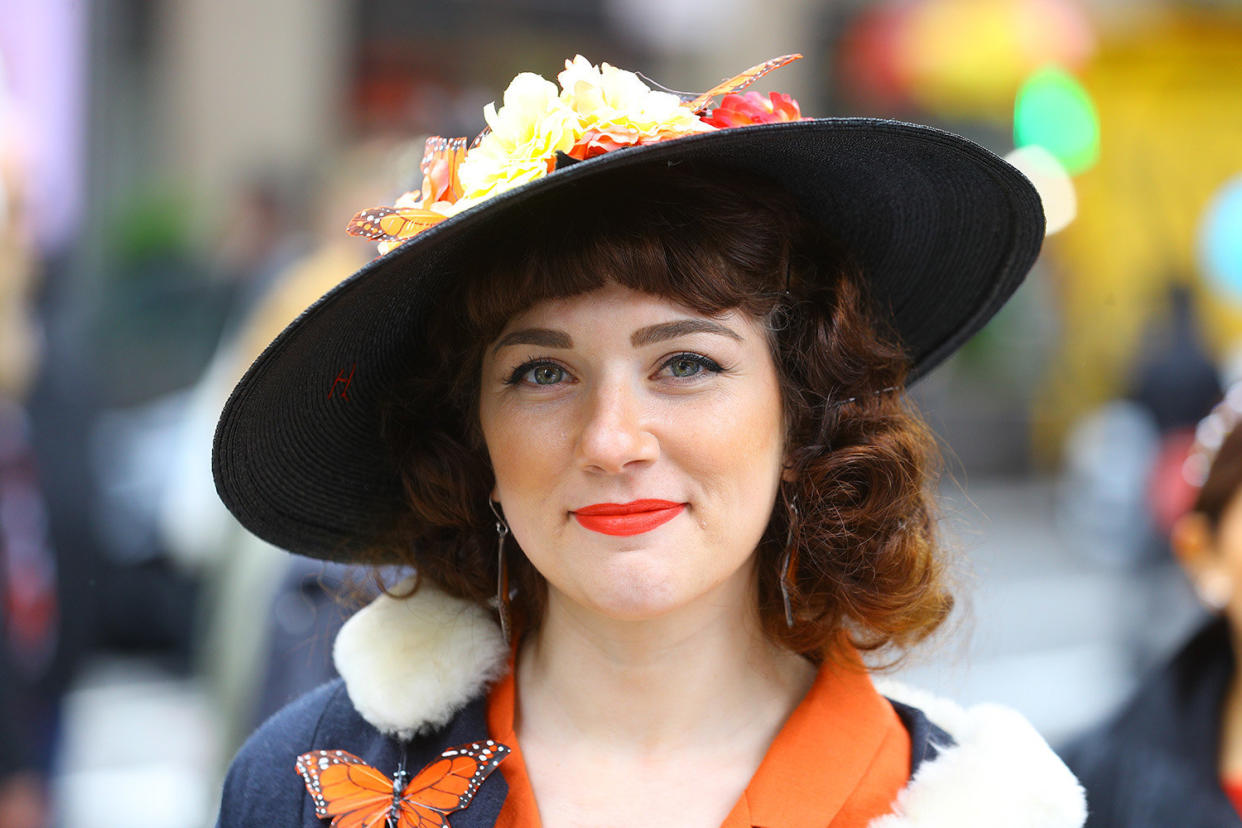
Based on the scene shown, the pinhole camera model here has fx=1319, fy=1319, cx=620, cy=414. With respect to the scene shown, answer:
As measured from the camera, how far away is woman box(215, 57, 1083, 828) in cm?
175

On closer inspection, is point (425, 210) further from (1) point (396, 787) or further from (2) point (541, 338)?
(1) point (396, 787)

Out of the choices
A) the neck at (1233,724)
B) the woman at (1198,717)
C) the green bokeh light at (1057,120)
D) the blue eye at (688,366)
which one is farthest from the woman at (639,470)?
the green bokeh light at (1057,120)

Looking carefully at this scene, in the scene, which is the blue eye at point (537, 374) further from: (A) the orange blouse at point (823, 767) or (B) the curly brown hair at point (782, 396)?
(A) the orange blouse at point (823, 767)

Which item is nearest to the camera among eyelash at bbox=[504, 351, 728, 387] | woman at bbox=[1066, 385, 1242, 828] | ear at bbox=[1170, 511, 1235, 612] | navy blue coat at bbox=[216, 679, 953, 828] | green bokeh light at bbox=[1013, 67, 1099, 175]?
eyelash at bbox=[504, 351, 728, 387]

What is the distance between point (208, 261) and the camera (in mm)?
7328

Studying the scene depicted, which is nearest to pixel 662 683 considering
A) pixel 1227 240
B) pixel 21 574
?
pixel 21 574

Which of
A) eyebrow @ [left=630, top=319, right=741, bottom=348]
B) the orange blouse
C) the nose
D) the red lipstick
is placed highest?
eyebrow @ [left=630, top=319, right=741, bottom=348]

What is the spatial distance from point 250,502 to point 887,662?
104cm

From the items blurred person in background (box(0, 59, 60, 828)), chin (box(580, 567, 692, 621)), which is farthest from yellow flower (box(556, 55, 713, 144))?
blurred person in background (box(0, 59, 60, 828))

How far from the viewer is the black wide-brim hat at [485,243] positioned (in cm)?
169

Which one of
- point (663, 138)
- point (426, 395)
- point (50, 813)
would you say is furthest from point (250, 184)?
point (663, 138)

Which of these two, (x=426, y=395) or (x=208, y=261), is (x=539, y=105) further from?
(x=208, y=261)

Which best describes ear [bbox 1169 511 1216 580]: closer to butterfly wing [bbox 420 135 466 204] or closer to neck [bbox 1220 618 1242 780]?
neck [bbox 1220 618 1242 780]

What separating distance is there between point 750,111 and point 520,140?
31cm
